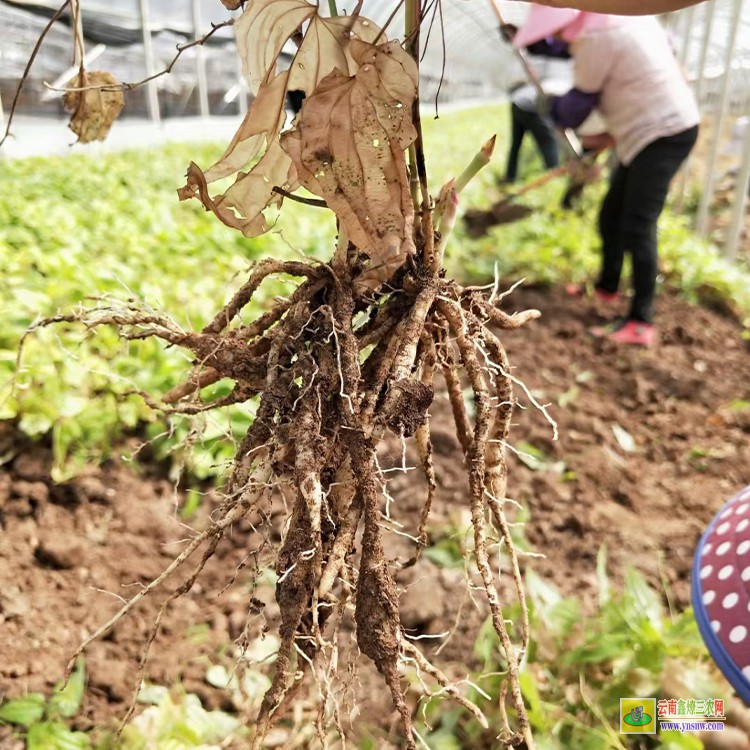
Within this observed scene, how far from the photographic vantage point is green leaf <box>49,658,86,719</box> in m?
1.34

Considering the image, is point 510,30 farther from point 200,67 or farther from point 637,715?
point 200,67

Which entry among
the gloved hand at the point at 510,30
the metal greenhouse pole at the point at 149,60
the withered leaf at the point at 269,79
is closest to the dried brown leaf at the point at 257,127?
the withered leaf at the point at 269,79

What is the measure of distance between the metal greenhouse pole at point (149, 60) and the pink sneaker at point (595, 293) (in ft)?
20.5

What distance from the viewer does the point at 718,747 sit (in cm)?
130

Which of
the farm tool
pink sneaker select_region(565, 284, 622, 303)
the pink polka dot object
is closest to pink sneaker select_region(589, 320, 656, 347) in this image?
pink sneaker select_region(565, 284, 622, 303)

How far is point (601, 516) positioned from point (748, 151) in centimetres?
335

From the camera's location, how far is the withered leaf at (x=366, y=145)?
876 mm

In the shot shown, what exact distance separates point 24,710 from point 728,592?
1.38m

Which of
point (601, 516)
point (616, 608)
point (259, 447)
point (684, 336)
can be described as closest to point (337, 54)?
point (259, 447)

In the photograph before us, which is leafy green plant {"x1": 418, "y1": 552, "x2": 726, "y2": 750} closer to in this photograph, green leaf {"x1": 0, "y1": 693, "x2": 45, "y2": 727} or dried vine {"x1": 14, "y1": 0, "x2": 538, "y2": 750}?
dried vine {"x1": 14, "y1": 0, "x2": 538, "y2": 750}

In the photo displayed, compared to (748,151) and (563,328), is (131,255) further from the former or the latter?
(748,151)

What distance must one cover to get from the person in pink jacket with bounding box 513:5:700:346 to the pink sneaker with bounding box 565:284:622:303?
0.52 meters

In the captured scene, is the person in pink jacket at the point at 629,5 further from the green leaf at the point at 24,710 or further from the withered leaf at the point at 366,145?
the green leaf at the point at 24,710

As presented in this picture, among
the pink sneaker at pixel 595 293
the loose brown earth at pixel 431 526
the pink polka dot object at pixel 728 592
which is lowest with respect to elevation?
the loose brown earth at pixel 431 526
